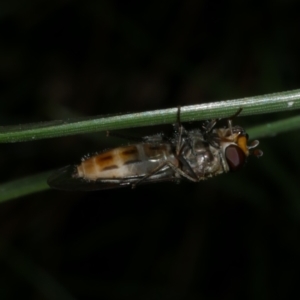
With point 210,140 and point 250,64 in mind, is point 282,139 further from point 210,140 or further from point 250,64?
point 210,140

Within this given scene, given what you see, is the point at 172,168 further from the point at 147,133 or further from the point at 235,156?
the point at 147,133

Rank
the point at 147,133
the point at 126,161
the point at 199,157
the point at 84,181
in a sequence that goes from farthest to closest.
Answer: the point at 147,133 → the point at 199,157 → the point at 126,161 → the point at 84,181

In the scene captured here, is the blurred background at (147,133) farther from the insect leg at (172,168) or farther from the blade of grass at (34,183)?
the blade of grass at (34,183)

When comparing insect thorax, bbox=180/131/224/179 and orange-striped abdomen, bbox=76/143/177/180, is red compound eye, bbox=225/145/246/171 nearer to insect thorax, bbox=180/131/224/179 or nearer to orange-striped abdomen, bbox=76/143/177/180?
insect thorax, bbox=180/131/224/179

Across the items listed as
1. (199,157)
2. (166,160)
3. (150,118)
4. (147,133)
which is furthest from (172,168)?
(147,133)

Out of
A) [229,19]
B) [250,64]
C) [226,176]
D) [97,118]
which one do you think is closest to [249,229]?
[226,176]

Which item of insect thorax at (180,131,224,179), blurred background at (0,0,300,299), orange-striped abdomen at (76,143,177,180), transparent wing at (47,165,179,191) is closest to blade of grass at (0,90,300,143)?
transparent wing at (47,165,179,191)
